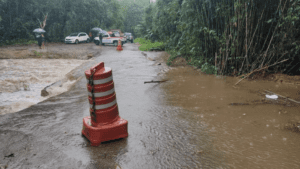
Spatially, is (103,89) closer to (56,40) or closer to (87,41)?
(87,41)

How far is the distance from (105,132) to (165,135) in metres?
0.86

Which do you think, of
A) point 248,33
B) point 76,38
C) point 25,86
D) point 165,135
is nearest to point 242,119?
point 165,135

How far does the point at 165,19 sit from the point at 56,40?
16.8 meters

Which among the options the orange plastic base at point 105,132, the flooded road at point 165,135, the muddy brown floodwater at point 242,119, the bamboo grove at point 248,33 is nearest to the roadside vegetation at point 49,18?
the bamboo grove at point 248,33

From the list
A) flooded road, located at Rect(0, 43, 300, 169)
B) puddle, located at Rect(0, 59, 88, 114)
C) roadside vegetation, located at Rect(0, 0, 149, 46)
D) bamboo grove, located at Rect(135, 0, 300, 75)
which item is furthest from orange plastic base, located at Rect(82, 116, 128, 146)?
roadside vegetation, located at Rect(0, 0, 149, 46)

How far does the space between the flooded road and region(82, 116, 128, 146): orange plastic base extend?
0.08m

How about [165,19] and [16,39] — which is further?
[16,39]

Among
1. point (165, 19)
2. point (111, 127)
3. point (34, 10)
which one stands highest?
point (34, 10)

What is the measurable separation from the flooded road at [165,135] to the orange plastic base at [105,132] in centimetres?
8

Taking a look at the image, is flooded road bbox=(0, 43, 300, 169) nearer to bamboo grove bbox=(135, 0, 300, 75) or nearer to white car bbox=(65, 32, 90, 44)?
bamboo grove bbox=(135, 0, 300, 75)

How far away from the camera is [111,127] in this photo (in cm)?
278

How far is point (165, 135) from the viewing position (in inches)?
119

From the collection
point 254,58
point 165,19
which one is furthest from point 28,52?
point 254,58

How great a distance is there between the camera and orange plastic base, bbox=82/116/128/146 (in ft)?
8.98
